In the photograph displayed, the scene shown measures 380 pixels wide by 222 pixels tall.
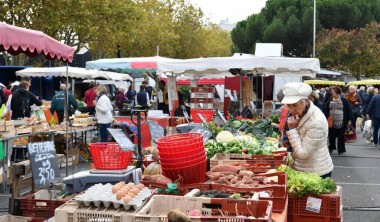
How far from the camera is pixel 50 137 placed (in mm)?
13016

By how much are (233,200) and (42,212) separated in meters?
1.88

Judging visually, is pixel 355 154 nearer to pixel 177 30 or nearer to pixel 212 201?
pixel 212 201

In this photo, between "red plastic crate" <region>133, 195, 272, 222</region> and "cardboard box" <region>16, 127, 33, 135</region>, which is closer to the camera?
"red plastic crate" <region>133, 195, 272, 222</region>

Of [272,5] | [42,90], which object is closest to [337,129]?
[42,90]

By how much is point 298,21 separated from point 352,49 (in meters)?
5.24

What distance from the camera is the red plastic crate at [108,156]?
18.3ft

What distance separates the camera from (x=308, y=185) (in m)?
5.47

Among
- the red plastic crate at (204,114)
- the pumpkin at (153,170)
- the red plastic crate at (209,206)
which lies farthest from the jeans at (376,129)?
the red plastic crate at (209,206)

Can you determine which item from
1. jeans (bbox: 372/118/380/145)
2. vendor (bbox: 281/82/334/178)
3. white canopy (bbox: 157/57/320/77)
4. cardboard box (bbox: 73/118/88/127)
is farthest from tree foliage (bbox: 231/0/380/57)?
vendor (bbox: 281/82/334/178)

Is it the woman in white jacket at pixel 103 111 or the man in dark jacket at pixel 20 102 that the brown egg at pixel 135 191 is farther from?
the woman in white jacket at pixel 103 111

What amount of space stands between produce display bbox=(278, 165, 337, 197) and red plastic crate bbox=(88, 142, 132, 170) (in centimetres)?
164

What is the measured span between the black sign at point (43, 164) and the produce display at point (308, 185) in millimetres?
2510

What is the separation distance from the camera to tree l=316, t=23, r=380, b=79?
47219 millimetres

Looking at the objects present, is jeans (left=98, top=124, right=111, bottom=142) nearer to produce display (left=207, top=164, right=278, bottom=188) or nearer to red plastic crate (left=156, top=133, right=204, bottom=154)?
produce display (left=207, top=164, right=278, bottom=188)
